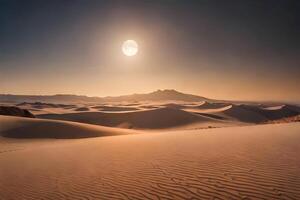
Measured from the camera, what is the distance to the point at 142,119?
4216 cm

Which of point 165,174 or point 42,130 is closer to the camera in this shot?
point 165,174

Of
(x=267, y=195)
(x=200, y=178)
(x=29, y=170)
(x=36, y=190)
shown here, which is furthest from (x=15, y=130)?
(x=267, y=195)

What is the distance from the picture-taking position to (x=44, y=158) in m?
11.0

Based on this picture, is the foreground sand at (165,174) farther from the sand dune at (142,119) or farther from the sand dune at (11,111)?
the sand dune at (142,119)

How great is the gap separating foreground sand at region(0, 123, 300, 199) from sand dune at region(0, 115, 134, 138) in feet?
30.4

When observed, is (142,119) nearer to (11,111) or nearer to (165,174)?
(11,111)

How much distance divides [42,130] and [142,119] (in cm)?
2225

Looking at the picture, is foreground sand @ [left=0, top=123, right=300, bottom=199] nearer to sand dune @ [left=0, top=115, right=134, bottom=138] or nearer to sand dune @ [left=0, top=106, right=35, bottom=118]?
sand dune @ [left=0, top=115, right=134, bottom=138]

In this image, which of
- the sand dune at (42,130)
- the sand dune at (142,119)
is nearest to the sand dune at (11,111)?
the sand dune at (42,130)

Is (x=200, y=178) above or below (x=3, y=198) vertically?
above

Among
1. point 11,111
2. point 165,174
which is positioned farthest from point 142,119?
point 165,174

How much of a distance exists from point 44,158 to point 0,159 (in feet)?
6.42

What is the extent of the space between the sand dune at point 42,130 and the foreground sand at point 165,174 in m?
9.26

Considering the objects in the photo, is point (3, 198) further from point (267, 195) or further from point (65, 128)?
point (65, 128)
